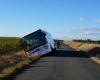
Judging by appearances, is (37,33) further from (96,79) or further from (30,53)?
(96,79)

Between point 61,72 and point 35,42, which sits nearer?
point 61,72

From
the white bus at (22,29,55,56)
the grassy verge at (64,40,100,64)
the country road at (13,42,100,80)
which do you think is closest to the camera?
the country road at (13,42,100,80)

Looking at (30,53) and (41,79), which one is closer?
(41,79)

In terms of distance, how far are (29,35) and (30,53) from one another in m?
1.78

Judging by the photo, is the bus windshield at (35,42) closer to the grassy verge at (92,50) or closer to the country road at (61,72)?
the grassy verge at (92,50)

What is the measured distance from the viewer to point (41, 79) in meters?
16.5

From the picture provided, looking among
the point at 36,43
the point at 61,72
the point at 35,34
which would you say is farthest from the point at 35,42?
the point at 61,72

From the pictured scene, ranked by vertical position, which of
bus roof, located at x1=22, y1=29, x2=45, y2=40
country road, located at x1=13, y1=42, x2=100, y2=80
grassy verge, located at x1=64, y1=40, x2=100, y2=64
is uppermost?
bus roof, located at x1=22, y1=29, x2=45, y2=40

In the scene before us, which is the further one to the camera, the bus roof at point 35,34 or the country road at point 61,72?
the bus roof at point 35,34

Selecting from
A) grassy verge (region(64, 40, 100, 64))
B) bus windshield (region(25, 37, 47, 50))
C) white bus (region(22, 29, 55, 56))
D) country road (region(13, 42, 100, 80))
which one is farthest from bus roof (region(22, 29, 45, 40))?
country road (region(13, 42, 100, 80))

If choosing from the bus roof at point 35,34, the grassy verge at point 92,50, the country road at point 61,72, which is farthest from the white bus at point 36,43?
the country road at point 61,72

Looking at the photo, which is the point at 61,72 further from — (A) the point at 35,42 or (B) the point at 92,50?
(B) the point at 92,50

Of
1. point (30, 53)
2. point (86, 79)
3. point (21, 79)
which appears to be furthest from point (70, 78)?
point (30, 53)

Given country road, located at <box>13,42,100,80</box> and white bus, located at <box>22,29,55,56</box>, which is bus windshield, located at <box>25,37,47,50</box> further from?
country road, located at <box>13,42,100,80</box>
